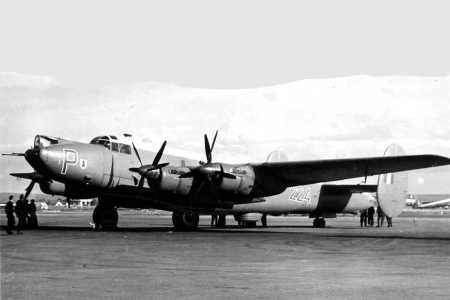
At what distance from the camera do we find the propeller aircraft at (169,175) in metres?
25.6

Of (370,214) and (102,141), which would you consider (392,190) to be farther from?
(102,141)

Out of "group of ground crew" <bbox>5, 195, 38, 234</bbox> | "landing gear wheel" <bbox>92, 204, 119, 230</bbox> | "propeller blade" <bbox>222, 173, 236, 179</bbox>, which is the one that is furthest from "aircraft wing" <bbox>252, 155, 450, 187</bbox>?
"group of ground crew" <bbox>5, 195, 38, 234</bbox>

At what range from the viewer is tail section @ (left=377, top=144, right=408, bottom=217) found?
3822 cm

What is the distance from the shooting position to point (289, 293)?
9547 mm

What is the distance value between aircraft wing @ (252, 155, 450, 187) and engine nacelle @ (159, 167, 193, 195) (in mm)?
3123

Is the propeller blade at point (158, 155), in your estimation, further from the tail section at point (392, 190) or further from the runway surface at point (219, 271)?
the tail section at point (392, 190)

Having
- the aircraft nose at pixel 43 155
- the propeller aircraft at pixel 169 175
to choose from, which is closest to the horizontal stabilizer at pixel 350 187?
the propeller aircraft at pixel 169 175

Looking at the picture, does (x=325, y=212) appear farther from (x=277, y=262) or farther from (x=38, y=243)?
(x=277, y=262)

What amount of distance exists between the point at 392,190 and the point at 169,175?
17.5 meters

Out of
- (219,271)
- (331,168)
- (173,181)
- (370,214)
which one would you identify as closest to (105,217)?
(173,181)

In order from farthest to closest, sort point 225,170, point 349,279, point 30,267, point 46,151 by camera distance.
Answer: point 225,170 < point 46,151 < point 30,267 < point 349,279

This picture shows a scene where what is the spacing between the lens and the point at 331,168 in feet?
91.2

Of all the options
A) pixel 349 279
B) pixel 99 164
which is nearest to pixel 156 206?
pixel 99 164

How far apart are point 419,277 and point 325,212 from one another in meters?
26.7
